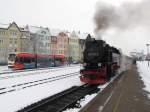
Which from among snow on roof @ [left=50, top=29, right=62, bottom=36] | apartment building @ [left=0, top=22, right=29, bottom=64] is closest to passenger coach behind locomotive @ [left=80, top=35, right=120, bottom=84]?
apartment building @ [left=0, top=22, right=29, bottom=64]

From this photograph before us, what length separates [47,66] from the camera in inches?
2168

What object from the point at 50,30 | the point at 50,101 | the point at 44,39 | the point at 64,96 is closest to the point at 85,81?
the point at 64,96

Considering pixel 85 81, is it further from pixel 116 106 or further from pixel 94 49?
pixel 116 106

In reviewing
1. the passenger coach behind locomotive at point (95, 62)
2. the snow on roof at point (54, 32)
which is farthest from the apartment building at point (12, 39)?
the passenger coach behind locomotive at point (95, 62)

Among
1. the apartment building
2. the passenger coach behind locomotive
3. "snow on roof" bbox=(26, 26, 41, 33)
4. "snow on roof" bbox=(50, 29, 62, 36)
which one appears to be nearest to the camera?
the passenger coach behind locomotive

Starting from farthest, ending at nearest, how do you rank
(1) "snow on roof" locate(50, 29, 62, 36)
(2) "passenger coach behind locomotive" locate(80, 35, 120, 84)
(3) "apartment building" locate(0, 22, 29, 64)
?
1. (1) "snow on roof" locate(50, 29, 62, 36)
2. (3) "apartment building" locate(0, 22, 29, 64)
3. (2) "passenger coach behind locomotive" locate(80, 35, 120, 84)

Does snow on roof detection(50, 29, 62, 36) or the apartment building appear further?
snow on roof detection(50, 29, 62, 36)

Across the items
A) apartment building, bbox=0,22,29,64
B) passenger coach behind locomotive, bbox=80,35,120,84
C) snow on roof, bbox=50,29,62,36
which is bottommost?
passenger coach behind locomotive, bbox=80,35,120,84

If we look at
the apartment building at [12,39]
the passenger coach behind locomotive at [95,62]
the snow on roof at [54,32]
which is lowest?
the passenger coach behind locomotive at [95,62]

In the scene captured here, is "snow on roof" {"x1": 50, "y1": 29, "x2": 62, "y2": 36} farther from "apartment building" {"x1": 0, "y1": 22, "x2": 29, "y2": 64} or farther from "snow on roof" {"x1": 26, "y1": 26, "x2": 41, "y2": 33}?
"apartment building" {"x1": 0, "y1": 22, "x2": 29, "y2": 64}

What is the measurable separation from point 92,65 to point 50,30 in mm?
79610

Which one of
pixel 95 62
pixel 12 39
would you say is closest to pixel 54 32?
pixel 12 39

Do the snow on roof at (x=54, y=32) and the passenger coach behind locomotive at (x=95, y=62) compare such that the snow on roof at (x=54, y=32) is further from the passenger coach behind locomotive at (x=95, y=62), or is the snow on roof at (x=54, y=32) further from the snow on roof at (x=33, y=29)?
the passenger coach behind locomotive at (x=95, y=62)

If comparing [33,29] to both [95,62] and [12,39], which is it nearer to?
[12,39]
